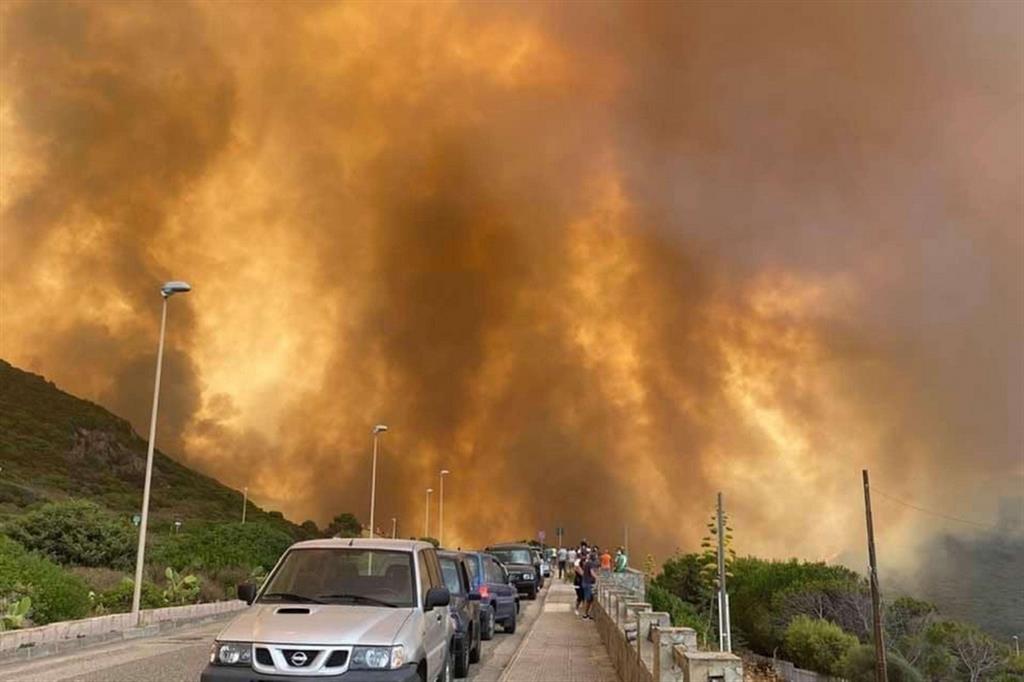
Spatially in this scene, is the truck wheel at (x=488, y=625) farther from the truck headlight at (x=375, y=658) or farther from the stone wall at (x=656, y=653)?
the truck headlight at (x=375, y=658)

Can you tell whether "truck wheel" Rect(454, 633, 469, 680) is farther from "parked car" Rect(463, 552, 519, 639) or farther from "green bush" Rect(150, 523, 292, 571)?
"green bush" Rect(150, 523, 292, 571)

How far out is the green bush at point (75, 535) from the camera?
29844 millimetres

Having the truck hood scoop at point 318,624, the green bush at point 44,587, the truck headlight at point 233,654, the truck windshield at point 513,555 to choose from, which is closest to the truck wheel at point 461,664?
the truck hood scoop at point 318,624

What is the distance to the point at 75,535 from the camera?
30.4 metres

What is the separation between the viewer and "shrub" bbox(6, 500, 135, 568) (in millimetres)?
29844

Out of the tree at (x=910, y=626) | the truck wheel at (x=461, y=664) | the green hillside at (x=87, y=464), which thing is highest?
the green hillside at (x=87, y=464)

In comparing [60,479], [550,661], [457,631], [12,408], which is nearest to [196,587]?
[550,661]

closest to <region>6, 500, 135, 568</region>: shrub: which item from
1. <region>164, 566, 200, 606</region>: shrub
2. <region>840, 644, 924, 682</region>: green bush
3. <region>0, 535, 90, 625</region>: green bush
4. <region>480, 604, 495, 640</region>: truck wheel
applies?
<region>164, 566, 200, 606</region>: shrub

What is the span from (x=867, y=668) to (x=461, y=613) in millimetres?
47002

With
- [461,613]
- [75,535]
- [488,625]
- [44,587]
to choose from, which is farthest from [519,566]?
[461,613]

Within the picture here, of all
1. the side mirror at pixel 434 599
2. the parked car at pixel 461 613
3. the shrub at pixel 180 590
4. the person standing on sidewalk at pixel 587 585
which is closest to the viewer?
the side mirror at pixel 434 599

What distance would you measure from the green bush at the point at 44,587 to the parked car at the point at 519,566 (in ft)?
53.6

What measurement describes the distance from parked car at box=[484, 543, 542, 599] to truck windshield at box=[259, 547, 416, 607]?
969 inches

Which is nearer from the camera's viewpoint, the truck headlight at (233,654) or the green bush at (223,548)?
the truck headlight at (233,654)
